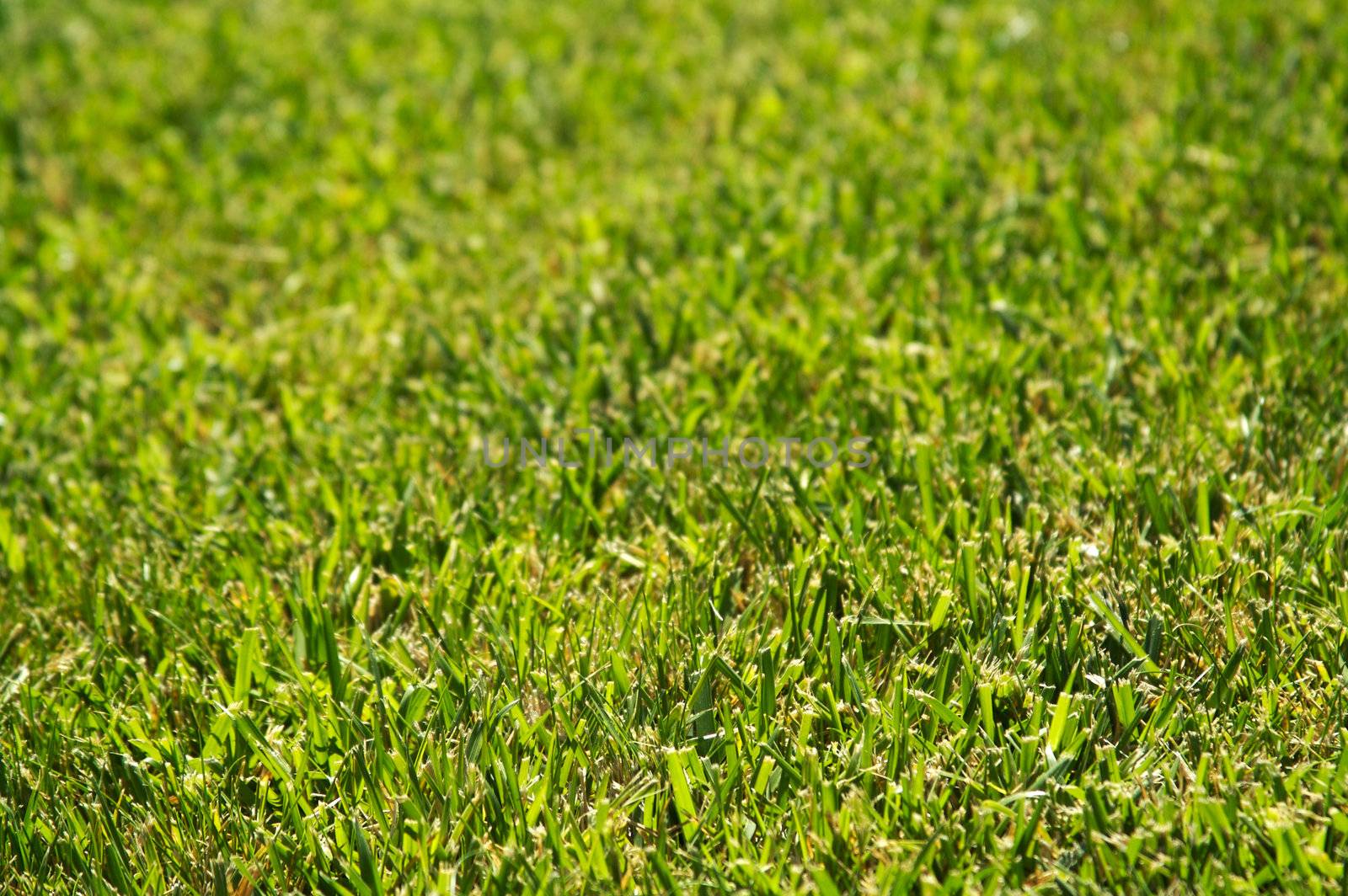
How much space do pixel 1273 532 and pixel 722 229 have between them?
6.53 ft

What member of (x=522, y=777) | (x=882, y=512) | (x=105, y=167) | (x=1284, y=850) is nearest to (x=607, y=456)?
(x=882, y=512)

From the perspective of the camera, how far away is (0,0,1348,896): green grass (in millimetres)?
2232

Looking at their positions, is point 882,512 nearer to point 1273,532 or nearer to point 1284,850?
point 1273,532

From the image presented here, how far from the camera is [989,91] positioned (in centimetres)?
461

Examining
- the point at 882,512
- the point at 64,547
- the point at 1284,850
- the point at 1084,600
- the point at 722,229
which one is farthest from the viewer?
the point at 722,229

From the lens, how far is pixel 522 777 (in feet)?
7.57

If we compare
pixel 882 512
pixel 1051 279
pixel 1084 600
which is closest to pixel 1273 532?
pixel 1084 600

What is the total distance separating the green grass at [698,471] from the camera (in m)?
2.23

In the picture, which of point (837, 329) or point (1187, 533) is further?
point (837, 329)

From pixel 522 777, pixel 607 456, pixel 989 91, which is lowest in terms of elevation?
pixel 522 777

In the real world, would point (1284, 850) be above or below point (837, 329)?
below

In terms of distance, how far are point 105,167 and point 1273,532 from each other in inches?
167

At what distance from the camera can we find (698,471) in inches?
121

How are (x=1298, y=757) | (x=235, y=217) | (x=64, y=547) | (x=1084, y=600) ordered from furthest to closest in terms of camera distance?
(x=235, y=217)
(x=64, y=547)
(x=1084, y=600)
(x=1298, y=757)
